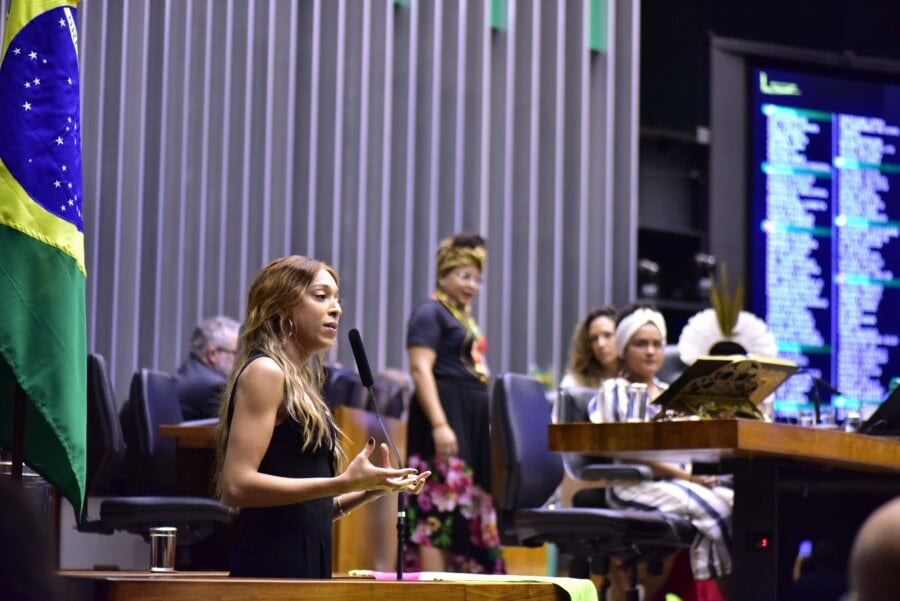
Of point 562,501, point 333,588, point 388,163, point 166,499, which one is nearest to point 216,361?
point 166,499

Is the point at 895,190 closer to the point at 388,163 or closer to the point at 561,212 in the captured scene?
the point at 561,212

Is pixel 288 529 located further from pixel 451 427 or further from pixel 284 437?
pixel 451 427

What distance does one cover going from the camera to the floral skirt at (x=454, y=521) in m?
5.24

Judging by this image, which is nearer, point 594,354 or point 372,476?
point 372,476

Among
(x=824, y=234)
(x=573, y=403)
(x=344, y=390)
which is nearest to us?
(x=573, y=403)

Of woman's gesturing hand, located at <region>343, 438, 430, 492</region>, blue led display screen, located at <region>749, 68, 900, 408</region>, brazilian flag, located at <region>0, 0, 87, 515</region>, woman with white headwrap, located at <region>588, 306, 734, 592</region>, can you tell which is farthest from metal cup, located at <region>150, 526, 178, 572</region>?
blue led display screen, located at <region>749, 68, 900, 408</region>

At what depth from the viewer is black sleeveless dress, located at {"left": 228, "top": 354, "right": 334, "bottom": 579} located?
2.54 metres

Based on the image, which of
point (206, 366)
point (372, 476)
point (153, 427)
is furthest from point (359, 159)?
point (372, 476)

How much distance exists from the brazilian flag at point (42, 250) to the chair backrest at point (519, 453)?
1603 millimetres

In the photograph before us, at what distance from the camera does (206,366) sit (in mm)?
5453

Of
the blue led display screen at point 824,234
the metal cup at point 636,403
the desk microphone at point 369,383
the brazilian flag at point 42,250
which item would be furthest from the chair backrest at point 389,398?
the desk microphone at point 369,383

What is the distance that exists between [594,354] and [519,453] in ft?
3.56

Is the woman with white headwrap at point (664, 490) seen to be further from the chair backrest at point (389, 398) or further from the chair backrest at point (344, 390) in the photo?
the chair backrest at point (389, 398)

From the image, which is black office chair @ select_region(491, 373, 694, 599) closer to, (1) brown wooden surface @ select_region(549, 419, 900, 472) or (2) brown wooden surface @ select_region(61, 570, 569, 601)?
(1) brown wooden surface @ select_region(549, 419, 900, 472)
